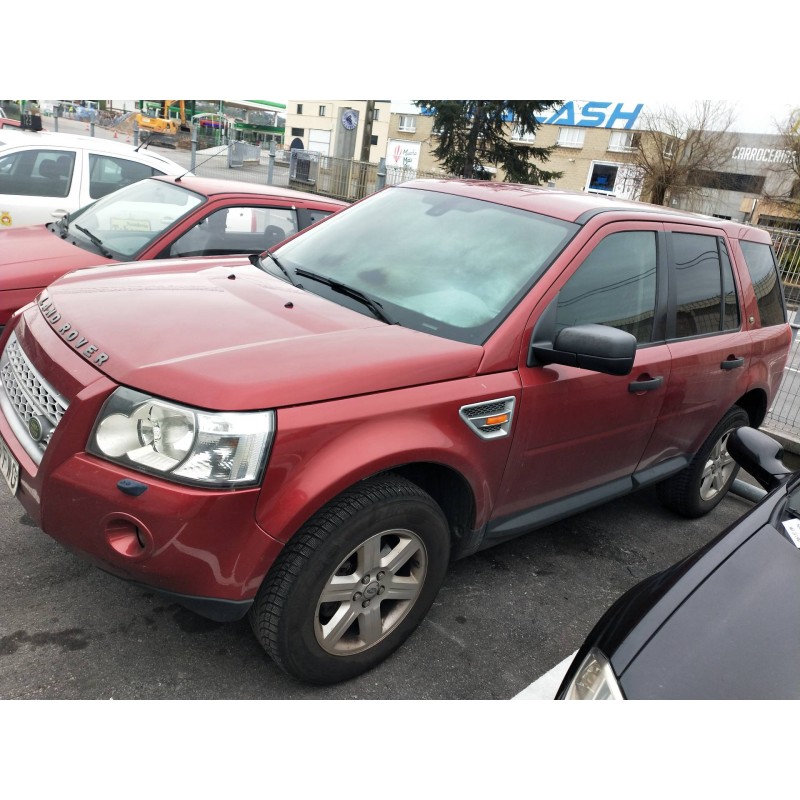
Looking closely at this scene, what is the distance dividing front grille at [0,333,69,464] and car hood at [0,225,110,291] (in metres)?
1.82

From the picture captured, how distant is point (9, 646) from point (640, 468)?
298 centimetres

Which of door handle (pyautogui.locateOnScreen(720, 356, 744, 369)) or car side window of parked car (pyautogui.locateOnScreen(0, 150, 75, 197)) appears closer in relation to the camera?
door handle (pyautogui.locateOnScreen(720, 356, 744, 369))

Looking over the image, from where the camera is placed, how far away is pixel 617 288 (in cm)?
315

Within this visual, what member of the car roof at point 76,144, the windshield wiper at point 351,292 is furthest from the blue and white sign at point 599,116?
the windshield wiper at point 351,292

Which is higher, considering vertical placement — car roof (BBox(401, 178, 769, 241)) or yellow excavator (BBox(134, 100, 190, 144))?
car roof (BBox(401, 178, 769, 241))

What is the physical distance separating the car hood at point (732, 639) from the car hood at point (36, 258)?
4.13m

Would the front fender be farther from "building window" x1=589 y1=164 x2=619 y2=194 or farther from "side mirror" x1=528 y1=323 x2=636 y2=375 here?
"building window" x1=589 y1=164 x2=619 y2=194

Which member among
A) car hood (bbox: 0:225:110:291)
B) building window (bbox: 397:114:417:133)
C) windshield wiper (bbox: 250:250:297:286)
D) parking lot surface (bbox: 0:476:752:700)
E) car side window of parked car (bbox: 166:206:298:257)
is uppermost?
building window (bbox: 397:114:417:133)

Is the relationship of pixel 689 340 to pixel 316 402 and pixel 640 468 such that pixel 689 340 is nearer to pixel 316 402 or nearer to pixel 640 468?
pixel 640 468

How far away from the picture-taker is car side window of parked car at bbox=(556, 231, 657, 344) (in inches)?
114

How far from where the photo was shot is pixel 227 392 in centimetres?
202

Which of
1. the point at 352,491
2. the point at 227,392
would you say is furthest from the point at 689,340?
the point at 227,392

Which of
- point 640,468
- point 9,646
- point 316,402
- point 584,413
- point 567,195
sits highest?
point 567,195

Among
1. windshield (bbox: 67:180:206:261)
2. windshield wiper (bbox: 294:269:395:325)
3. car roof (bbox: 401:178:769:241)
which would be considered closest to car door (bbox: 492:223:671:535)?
car roof (bbox: 401:178:769:241)
